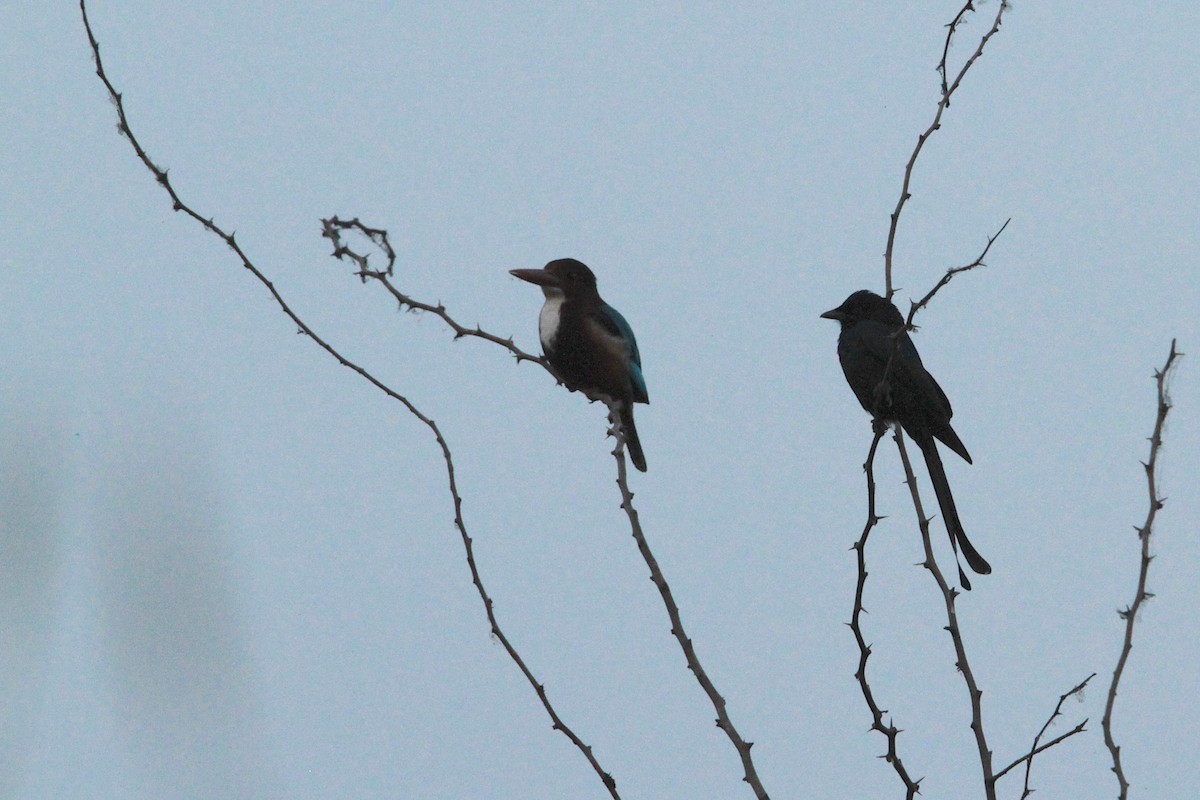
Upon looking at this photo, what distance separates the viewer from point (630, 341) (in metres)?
4.71

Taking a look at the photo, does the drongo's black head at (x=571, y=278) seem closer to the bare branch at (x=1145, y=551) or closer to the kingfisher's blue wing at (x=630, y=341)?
the kingfisher's blue wing at (x=630, y=341)

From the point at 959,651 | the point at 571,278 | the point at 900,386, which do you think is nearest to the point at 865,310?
the point at 900,386

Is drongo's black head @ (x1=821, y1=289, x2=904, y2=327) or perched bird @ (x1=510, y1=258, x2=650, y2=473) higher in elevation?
drongo's black head @ (x1=821, y1=289, x2=904, y2=327)

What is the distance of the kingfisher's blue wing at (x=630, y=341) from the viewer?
4570 millimetres

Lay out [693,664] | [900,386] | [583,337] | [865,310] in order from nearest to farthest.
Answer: [693,664] → [900,386] → [583,337] → [865,310]

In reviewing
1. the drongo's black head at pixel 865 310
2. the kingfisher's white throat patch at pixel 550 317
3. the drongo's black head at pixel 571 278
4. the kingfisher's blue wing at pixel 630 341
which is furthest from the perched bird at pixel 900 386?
the kingfisher's white throat patch at pixel 550 317

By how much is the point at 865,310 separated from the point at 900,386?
0.78m

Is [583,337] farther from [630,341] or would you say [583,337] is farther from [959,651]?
[959,651]

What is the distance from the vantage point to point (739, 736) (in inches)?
81.0

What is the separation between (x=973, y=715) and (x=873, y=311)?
2860mm

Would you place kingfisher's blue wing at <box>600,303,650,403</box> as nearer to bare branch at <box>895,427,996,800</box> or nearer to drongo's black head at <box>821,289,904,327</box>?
drongo's black head at <box>821,289,904,327</box>

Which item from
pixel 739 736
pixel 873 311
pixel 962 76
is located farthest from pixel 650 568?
pixel 873 311

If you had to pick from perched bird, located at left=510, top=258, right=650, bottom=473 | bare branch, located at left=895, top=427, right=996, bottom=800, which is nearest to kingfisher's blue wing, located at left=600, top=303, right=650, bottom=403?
perched bird, located at left=510, top=258, right=650, bottom=473

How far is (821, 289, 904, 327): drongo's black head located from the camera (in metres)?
4.91
